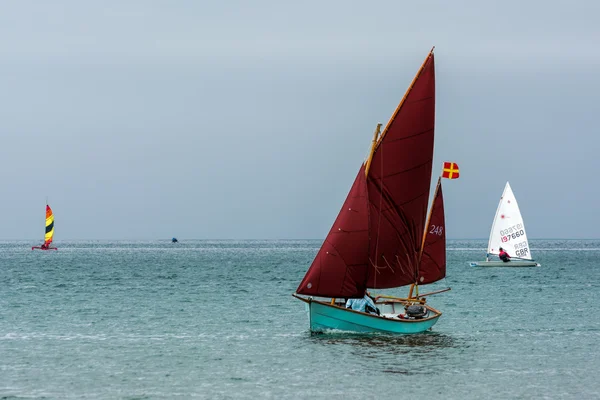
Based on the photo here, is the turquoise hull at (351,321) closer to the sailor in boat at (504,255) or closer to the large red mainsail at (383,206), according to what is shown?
the large red mainsail at (383,206)

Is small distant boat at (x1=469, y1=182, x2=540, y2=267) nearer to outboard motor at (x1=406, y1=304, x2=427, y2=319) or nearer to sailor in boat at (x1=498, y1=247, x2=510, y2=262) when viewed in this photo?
sailor in boat at (x1=498, y1=247, x2=510, y2=262)

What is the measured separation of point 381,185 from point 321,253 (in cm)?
453

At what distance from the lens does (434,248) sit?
53750 millimetres

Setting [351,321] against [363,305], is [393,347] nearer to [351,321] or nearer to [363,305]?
[351,321]

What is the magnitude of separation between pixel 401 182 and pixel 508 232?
7945cm

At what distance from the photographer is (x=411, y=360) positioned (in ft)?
135

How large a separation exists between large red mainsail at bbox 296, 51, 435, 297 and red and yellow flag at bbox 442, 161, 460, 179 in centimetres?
2432

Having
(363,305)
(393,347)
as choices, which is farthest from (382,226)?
(393,347)

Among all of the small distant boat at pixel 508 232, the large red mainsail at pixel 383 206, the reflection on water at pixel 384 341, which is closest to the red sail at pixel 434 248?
the large red mainsail at pixel 383 206

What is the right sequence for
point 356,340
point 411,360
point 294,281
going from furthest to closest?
point 294,281 < point 356,340 < point 411,360

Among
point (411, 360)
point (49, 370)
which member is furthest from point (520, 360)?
point (49, 370)

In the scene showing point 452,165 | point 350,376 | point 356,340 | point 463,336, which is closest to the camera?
point 350,376

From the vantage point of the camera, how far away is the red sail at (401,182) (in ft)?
154

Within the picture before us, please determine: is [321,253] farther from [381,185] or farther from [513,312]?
[513,312]
